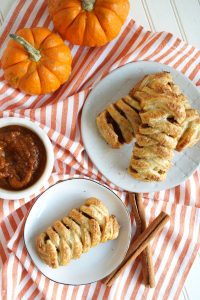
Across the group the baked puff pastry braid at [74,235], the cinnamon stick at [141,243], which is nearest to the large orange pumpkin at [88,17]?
the baked puff pastry braid at [74,235]

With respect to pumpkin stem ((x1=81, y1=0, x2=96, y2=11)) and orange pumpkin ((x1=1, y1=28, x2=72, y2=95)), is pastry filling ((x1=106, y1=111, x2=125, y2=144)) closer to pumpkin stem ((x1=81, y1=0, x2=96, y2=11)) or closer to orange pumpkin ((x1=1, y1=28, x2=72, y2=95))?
orange pumpkin ((x1=1, y1=28, x2=72, y2=95))

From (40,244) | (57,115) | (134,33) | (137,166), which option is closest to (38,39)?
(57,115)

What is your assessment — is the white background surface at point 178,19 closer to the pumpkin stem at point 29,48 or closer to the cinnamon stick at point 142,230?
the cinnamon stick at point 142,230

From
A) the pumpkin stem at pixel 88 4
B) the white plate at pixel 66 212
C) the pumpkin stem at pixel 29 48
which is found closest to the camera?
the pumpkin stem at pixel 29 48

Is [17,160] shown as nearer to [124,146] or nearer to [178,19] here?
[124,146]

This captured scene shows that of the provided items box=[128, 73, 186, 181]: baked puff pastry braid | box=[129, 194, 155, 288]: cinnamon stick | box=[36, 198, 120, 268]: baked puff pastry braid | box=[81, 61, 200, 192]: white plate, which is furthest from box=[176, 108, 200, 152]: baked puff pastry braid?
box=[36, 198, 120, 268]: baked puff pastry braid
